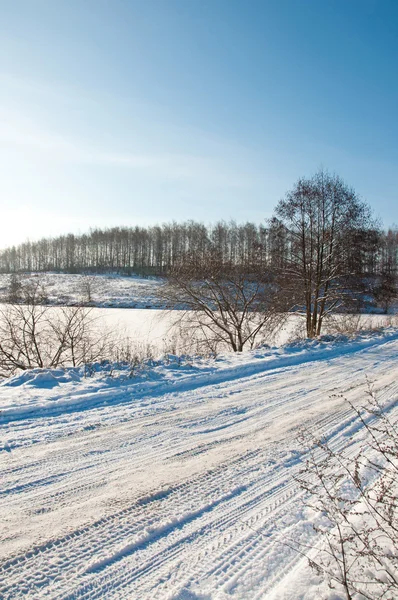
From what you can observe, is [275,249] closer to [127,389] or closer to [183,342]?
[183,342]

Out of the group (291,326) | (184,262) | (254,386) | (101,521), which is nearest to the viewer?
(101,521)

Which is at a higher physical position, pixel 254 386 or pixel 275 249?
pixel 275 249

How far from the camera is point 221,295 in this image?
14125 millimetres

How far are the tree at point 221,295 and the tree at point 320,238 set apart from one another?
8.38ft

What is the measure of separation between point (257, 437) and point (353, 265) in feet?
47.1

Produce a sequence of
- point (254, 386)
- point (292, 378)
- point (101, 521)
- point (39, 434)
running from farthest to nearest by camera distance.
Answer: point (292, 378), point (254, 386), point (39, 434), point (101, 521)

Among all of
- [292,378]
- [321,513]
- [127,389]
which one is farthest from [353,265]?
[321,513]

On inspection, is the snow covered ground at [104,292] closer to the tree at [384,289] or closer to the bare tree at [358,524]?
the tree at [384,289]

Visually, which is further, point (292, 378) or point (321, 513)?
point (292, 378)

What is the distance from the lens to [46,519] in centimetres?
288

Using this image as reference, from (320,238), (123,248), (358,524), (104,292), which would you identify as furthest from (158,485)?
(123,248)

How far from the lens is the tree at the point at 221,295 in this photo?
14062 mm

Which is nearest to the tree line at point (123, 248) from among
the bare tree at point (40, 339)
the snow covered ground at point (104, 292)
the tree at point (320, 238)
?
the snow covered ground at point (104, 292)

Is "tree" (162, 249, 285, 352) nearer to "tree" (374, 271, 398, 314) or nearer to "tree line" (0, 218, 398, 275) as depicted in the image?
"tree" (374, 271, 398, 314)
